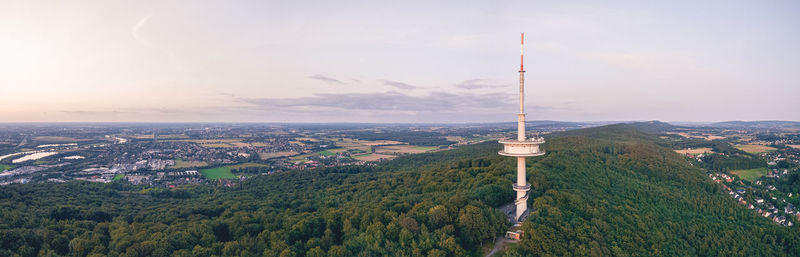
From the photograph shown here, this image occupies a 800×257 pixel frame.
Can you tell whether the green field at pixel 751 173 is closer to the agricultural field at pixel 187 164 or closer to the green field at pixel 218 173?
the green field at pixel 218 173

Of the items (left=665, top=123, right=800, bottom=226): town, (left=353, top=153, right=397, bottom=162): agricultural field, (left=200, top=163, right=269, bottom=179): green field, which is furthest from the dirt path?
(left=353, top=153, right=397, bottom=162): agricultural field

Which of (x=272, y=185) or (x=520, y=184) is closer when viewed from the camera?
(x=520, y=184)

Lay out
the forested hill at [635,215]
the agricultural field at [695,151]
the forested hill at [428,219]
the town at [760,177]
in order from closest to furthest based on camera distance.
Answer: the forested hill at [428,219] → the forested hill at [635,215] → the town at [760,177] → the agricultural field at [695,151]

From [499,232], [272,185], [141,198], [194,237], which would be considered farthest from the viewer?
[272,185]

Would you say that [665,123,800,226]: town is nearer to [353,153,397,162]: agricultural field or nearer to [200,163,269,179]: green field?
[353,153,397,162]: agricultural field

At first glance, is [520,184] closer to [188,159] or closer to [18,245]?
[18,245]

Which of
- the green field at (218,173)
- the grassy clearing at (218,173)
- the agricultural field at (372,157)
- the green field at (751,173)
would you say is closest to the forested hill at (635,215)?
the green field at (751,173)

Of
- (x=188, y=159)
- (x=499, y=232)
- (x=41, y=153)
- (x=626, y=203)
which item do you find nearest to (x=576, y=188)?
(x=626, y=203)

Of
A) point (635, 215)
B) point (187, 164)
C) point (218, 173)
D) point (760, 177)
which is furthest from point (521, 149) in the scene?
point (187, 164)

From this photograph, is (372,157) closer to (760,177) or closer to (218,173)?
(218,173)
